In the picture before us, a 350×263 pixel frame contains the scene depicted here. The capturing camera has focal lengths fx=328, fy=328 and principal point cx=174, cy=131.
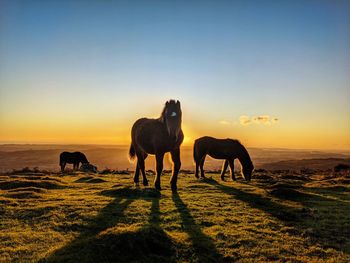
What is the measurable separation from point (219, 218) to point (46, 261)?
6.02 metres

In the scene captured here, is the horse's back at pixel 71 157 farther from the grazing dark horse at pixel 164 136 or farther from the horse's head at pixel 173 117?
the horse's head at pixel 173 117

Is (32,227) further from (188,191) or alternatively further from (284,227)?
(188,191)

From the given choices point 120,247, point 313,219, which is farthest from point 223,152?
point 120,247

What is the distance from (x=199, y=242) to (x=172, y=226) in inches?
65.3

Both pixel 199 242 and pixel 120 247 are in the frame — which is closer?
pixel 120 247

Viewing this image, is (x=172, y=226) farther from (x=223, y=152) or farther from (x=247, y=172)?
(x=223, y=152)

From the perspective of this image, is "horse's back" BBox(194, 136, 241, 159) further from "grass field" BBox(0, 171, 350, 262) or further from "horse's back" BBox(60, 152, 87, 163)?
"horse's back" BBox(60, 152, 87, 163)

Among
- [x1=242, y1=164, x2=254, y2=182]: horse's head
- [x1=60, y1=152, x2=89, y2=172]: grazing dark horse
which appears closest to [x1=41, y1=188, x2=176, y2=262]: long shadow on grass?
[x1=242, y1=164, x2=254, y2=182]: horse's head

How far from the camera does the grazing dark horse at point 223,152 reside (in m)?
24.7

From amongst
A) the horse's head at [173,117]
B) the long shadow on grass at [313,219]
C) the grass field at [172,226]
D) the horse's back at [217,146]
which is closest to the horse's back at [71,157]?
the horse's back at [217,146]

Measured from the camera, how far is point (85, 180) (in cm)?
2197

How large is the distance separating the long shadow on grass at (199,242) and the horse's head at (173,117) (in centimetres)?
461

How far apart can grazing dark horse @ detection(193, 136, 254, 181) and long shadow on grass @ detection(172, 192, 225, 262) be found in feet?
44.5

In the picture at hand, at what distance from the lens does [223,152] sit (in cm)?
2569
